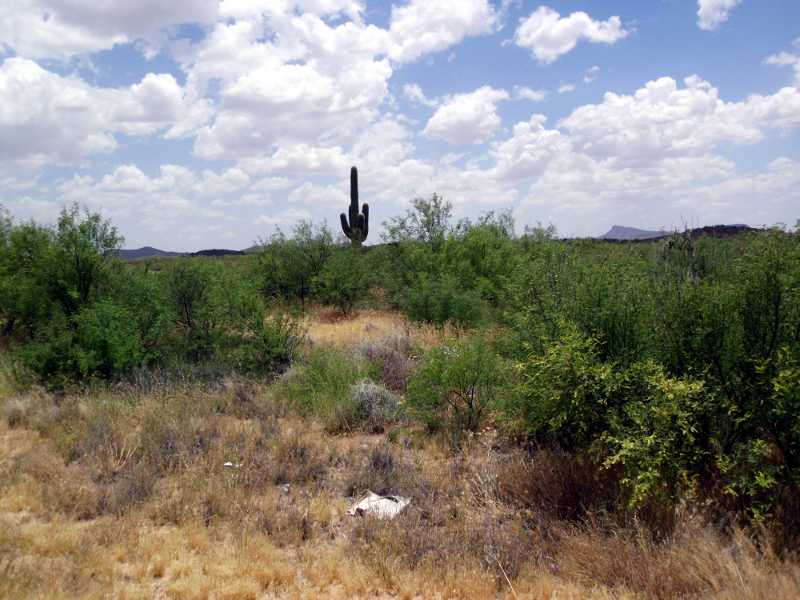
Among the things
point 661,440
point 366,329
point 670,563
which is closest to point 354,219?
point 366,329

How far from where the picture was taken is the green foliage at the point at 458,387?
341 inches

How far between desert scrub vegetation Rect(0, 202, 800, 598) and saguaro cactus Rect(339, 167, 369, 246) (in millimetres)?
17627

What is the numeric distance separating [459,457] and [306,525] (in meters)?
2.40

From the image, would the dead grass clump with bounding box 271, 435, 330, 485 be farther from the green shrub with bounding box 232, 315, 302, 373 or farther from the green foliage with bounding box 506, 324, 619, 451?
the green shrub with bounding box 232, 315, 302, 373

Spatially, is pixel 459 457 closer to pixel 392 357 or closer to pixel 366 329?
pixel 392 357

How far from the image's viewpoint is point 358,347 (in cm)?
1288

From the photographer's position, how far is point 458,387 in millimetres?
8898

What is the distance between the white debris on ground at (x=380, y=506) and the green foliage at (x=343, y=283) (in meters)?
15.5

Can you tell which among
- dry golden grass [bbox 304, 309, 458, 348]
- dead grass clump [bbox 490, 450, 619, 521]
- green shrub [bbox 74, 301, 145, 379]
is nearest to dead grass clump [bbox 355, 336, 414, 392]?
dry golden grass [bbox 304, 309, 458, 348]

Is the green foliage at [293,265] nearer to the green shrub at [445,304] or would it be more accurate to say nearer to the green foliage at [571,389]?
the green shrub at [445,304]

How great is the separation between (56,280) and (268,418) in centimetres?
630

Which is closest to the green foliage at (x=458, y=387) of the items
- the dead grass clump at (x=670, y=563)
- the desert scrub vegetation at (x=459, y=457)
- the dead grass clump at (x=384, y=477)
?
the desert scrub vegetation at (x=459, y=457)

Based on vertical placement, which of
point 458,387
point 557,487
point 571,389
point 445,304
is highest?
point 445,304

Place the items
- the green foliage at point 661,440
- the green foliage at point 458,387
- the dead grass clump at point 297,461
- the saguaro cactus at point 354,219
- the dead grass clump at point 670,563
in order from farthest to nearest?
the saguaro cactus at point 354,219 < the green foliage at point 458,387 < the dead grass clump at point 297,461 < the green foliage at point 661,440 < the dead grass clump at point 670,563
